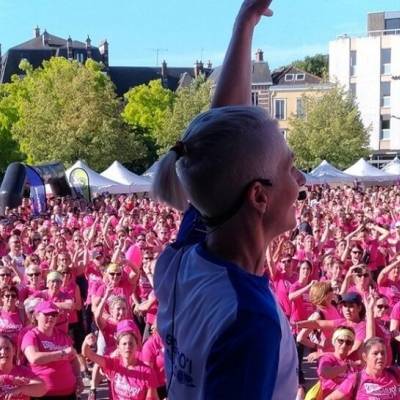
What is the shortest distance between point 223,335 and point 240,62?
3.02ft

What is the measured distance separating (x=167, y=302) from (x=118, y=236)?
10.7 metres

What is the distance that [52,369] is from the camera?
6.21 meters

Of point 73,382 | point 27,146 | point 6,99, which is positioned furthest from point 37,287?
point 6,99

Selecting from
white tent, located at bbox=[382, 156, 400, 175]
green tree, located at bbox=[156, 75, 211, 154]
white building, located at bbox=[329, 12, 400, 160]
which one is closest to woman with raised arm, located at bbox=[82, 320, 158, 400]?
white tent, located at bbox=[382, 156, 400, 175]

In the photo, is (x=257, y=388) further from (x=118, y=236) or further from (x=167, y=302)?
(x=118, y=236)

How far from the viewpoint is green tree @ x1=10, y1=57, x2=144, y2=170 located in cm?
3950

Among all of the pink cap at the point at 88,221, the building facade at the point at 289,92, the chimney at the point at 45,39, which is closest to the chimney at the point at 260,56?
the building facade at the point at 289,92

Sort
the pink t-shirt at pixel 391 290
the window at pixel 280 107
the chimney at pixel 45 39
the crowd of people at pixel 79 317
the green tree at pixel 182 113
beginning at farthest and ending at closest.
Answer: the chimney at pixel 45 39
the window at pixel 280 107
the green tree at pixel 182 113
the pink t-shirt at pixel 391 290
the crowd of people at pixel 79 317

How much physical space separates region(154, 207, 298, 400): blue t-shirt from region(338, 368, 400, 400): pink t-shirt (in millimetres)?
4137

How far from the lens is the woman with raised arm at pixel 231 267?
121 cm

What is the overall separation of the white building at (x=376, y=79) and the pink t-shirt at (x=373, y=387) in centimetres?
5017

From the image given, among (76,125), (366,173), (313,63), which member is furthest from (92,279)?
(313,63)

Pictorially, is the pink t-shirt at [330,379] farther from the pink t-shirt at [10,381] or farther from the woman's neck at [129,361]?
the pink t-shirt at [10,381]

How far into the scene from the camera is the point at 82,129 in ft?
129
